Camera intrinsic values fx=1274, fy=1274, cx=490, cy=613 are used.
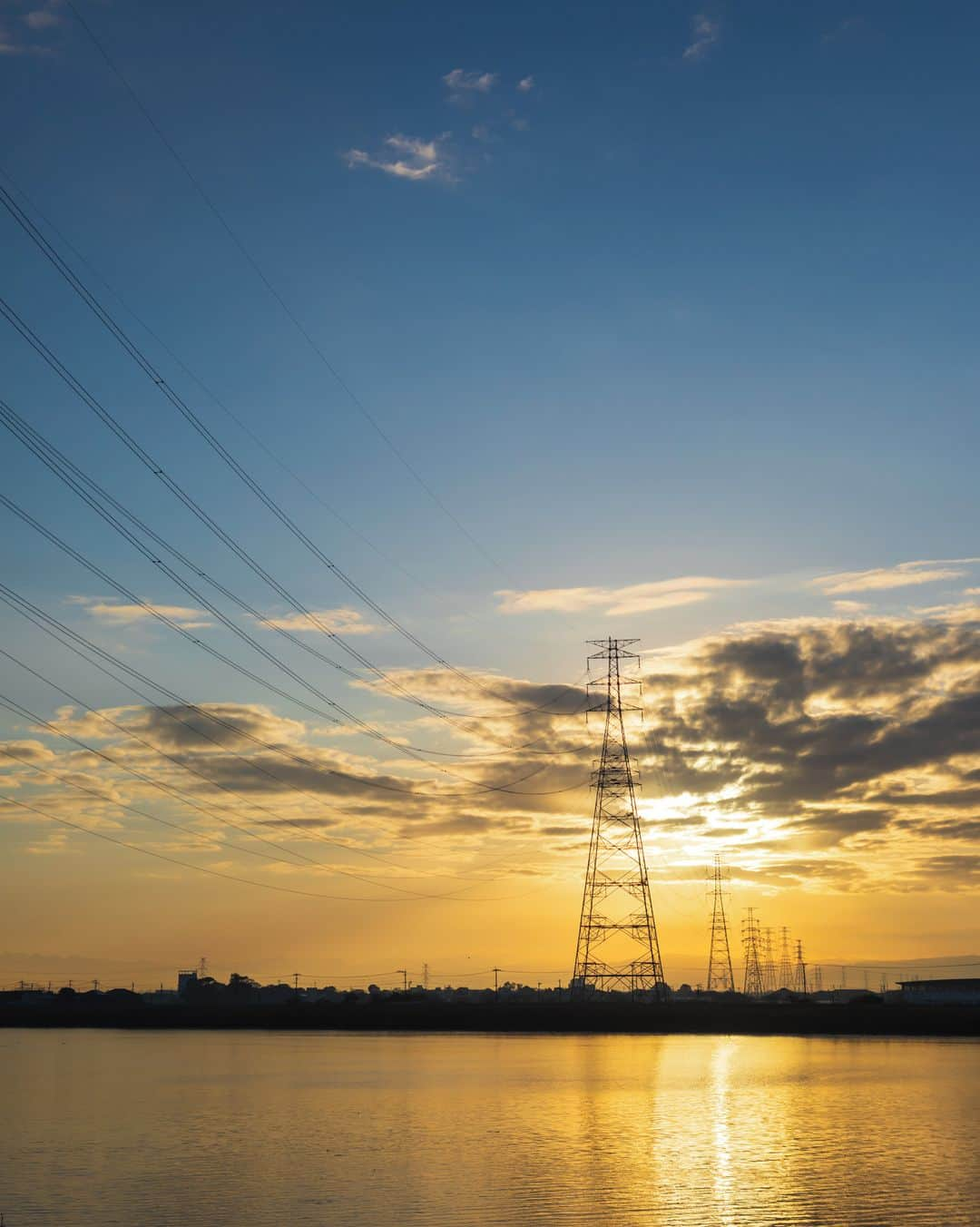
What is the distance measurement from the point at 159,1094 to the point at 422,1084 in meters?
18.6

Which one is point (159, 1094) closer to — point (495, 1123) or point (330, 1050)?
point (495, 1123)

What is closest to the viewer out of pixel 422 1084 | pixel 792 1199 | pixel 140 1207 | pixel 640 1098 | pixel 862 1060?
pixel 140 1207

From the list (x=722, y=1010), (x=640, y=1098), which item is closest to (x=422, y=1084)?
(x=640, y=1098)

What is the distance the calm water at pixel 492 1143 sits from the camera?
4253 centimetres

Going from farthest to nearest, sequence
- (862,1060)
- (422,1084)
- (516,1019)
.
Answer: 1. (516,1019)
2. (862,1060)
3. (422,1084)

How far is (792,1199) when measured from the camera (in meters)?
44.9

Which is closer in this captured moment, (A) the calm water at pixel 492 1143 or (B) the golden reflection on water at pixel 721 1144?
(A) the calm water at pixel 492 1143

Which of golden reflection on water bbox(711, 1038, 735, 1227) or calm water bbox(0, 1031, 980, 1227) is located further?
golden reflection on water bbox(711, 1038, 735, 1227)

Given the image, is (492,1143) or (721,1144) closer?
(492,1143)

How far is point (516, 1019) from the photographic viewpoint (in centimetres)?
18038

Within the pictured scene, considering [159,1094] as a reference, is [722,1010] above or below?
above

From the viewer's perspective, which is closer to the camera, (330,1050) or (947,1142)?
(947,1142)

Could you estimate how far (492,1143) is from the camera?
192 ft

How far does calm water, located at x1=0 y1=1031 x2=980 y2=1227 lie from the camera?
42.5 m
